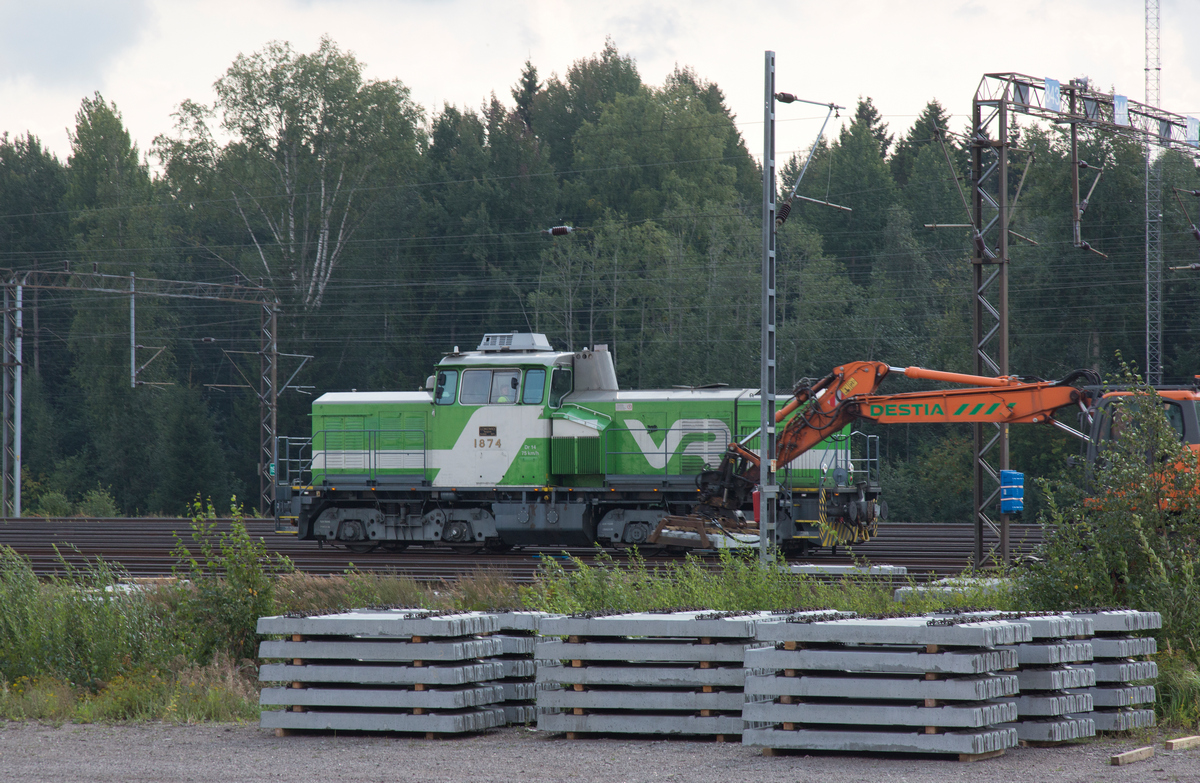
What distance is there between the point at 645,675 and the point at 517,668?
128 centimetres

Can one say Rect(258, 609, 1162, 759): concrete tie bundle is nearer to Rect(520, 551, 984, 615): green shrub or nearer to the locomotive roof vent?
Rect(520, 551, 984, 615): green shrub

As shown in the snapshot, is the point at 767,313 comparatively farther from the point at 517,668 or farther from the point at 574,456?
the point at 574,456

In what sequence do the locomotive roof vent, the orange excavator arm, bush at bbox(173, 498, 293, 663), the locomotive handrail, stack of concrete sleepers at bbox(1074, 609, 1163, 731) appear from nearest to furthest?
stack of concrete sleepers at bbox(1074, 609, 1163, 731), bush at bbox(173, 498, 293, 663), the orange excavator arm, the locomotive handrail, the locomotive roof vent

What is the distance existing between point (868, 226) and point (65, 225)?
1679 inches

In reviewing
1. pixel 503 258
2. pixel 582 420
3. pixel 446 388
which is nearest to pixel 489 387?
pixel 446 388

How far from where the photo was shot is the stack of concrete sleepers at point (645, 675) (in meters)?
8.27

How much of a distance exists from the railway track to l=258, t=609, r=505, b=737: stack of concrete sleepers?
18.7 feet

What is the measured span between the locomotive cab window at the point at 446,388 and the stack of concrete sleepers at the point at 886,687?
531 inches

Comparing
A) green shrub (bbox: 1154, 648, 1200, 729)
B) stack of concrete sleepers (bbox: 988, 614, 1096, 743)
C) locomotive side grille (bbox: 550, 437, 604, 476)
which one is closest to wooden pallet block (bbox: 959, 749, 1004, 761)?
stack of concrete sleepers (bbox: 988, 614, 1096, 743)

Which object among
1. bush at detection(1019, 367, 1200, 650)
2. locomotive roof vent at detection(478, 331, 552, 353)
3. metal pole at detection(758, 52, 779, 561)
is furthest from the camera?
locomotive roof vent at detection(478, 331, 552, 353)

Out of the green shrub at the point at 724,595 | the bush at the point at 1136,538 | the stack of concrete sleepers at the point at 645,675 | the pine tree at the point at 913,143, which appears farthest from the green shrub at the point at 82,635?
the pine tree at the point at 913,143

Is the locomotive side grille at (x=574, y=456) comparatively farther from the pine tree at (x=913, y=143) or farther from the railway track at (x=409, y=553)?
the pine tree at (x=913, y=143)

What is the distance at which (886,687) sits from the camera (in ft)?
24.6

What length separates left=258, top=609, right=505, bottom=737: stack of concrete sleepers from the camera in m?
8.57
